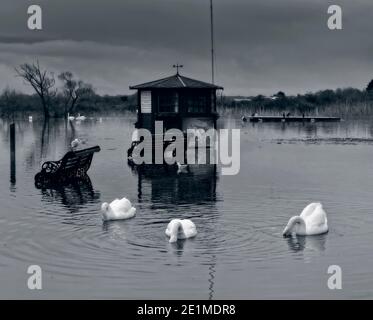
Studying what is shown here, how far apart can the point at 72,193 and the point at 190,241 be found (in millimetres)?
10796

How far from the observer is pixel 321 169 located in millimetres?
38250

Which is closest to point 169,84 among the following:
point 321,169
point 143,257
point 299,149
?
point 299,149

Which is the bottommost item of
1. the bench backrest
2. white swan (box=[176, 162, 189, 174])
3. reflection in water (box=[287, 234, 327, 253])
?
reflection in water (box=[287, 234, 327, 253])

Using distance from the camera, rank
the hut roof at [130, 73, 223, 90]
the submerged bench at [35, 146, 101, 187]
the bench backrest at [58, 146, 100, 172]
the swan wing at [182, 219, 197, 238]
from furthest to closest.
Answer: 1. the hut roof at [130, 73, 223, 90]
2. the bench backrest at [58, 146, 100, 172]
3. the submerged bench at [35, 146, 101, 187]
4. the swan wing at [182, 219, 197, 238]

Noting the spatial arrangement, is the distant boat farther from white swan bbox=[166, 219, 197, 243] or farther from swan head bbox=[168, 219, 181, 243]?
swan head bbox=[168, 219, 181, 243]

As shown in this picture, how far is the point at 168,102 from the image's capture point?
5500 cm

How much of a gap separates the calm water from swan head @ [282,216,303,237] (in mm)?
289

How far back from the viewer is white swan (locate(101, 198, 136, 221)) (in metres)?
21.6

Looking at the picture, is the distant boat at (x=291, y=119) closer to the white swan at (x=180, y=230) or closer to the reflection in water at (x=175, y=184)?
the reflection in water at (x=175, y=184)

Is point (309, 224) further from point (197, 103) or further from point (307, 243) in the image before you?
point (197, 103)

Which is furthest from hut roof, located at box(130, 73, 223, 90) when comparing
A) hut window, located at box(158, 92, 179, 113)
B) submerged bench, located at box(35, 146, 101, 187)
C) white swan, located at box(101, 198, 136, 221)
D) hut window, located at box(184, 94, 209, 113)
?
white swan, located at box(101, 198, 136, 221)

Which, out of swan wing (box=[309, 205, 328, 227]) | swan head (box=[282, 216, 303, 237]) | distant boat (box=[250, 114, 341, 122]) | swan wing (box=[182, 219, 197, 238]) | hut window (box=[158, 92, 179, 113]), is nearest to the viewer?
swan wing (box=[182, 219, 197, 238])

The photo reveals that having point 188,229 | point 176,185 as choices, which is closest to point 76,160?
point 176,185
